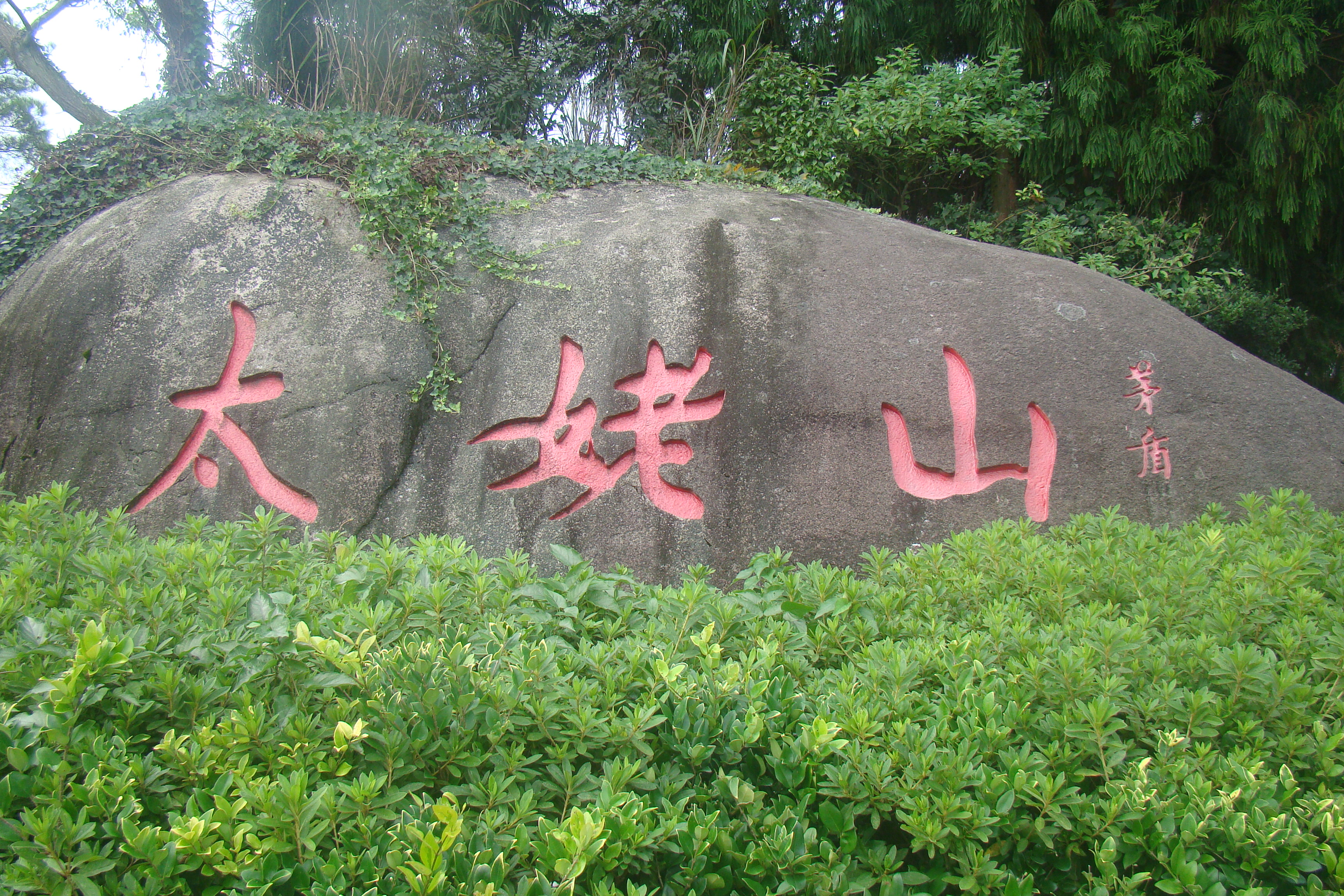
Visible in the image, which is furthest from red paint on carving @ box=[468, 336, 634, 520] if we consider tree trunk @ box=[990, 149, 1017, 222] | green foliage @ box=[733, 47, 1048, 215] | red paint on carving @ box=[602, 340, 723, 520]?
tree trunk @ box=[990, 149, 1017, 222]

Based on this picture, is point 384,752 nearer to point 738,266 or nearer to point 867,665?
point 867,665

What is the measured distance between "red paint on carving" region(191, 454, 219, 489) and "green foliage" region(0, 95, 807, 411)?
3.93 ft

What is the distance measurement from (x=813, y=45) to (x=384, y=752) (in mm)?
6960

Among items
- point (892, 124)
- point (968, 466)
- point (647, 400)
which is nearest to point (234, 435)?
point (647, 400)

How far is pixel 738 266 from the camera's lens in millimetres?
4098

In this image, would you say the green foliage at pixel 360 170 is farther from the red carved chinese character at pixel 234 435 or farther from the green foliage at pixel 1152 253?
the green foliage at pixel 1152 253

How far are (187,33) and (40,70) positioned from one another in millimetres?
1288

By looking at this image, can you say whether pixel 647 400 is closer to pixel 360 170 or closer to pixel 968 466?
pixel 968 466

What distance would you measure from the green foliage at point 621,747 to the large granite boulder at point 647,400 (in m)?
1.95

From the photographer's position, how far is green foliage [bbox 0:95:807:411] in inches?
162

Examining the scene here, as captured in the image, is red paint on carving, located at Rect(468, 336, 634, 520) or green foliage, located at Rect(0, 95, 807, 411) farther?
green foliage, located at Rect(0, 95, 807, 411)

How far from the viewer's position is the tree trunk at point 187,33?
7.25 m

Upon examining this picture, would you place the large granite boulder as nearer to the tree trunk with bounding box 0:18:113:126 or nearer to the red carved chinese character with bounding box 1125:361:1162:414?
the red carved chinese character with bounding box 1125:361:1162:414

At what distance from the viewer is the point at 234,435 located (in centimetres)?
371
